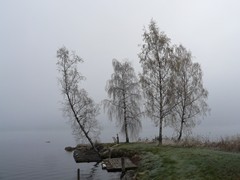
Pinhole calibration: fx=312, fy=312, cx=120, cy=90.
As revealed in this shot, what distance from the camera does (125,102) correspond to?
5150 cm

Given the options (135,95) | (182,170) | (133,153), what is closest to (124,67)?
(135,95)

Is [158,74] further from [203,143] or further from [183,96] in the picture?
[203,143]

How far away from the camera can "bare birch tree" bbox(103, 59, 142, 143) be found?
5131cm

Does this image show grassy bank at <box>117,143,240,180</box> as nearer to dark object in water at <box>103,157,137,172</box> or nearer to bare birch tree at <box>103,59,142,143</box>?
dark object in water at <box>103,157,137,172</box>

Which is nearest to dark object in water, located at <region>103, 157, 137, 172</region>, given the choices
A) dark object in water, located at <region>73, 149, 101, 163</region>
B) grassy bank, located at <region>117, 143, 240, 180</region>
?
grassy bank, located at <region>117, 143, 240, 180</region>

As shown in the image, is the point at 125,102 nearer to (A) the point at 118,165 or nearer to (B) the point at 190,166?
(A) the point at 118,165

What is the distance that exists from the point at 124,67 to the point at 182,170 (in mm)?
32324

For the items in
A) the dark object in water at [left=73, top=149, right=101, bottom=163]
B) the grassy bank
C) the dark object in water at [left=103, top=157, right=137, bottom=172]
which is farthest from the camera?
the dark object in water at [left=73, top=149, right=101, bottom=163]

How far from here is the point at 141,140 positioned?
50688 mm

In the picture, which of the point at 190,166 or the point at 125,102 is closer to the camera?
the point at 190,166

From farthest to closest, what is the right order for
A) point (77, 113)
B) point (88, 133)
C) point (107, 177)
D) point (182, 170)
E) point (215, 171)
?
point (88, 133) → point (77, 113) → point (107, 177) → point (182, 170) → point (215, 171)

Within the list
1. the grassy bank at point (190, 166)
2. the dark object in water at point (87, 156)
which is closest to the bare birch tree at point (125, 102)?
the dark object in water at point (87, 156)

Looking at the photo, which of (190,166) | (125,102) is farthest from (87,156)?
(190,166)

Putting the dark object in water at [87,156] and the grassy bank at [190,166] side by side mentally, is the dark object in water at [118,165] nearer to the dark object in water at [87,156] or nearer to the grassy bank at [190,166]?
the grassy bank at [190,166]
